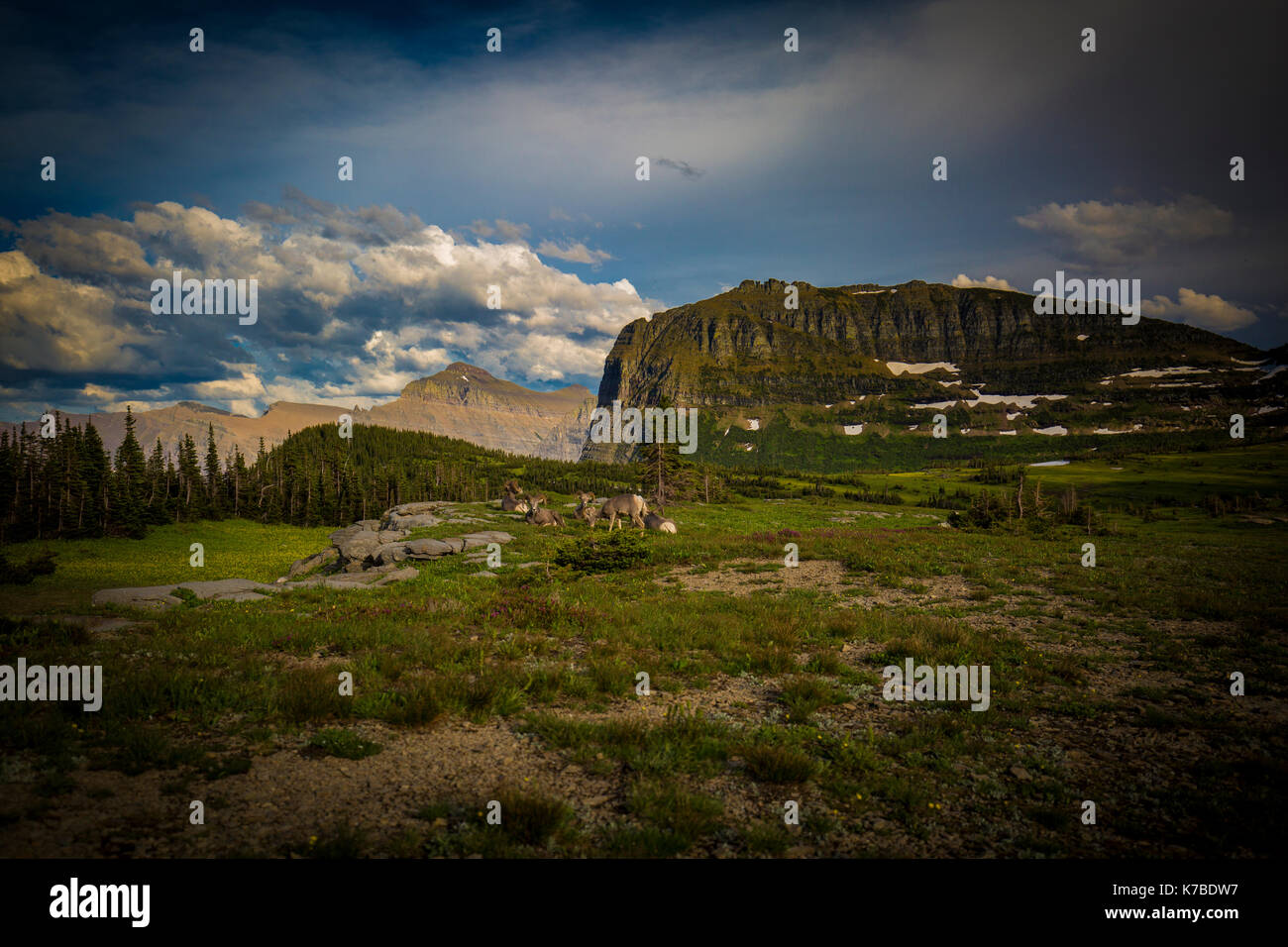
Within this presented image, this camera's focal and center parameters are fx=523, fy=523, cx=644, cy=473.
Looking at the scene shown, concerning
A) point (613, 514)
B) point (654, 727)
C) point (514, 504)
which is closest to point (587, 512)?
point (613, 514)

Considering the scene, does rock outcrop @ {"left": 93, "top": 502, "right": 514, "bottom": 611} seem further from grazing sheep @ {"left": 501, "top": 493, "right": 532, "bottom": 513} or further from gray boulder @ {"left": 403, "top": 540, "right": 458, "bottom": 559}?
grazing sheep @ {"left": 501, "top": 493, "right": 532, "bottom": 513}

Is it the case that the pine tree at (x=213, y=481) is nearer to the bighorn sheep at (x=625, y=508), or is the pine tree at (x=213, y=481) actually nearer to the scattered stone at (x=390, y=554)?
the scattered stone at (x=390, y=554)

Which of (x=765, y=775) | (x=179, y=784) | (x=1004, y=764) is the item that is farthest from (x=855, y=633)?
(x=179, y=784)

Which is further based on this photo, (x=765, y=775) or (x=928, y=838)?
(x=765, y=775)
